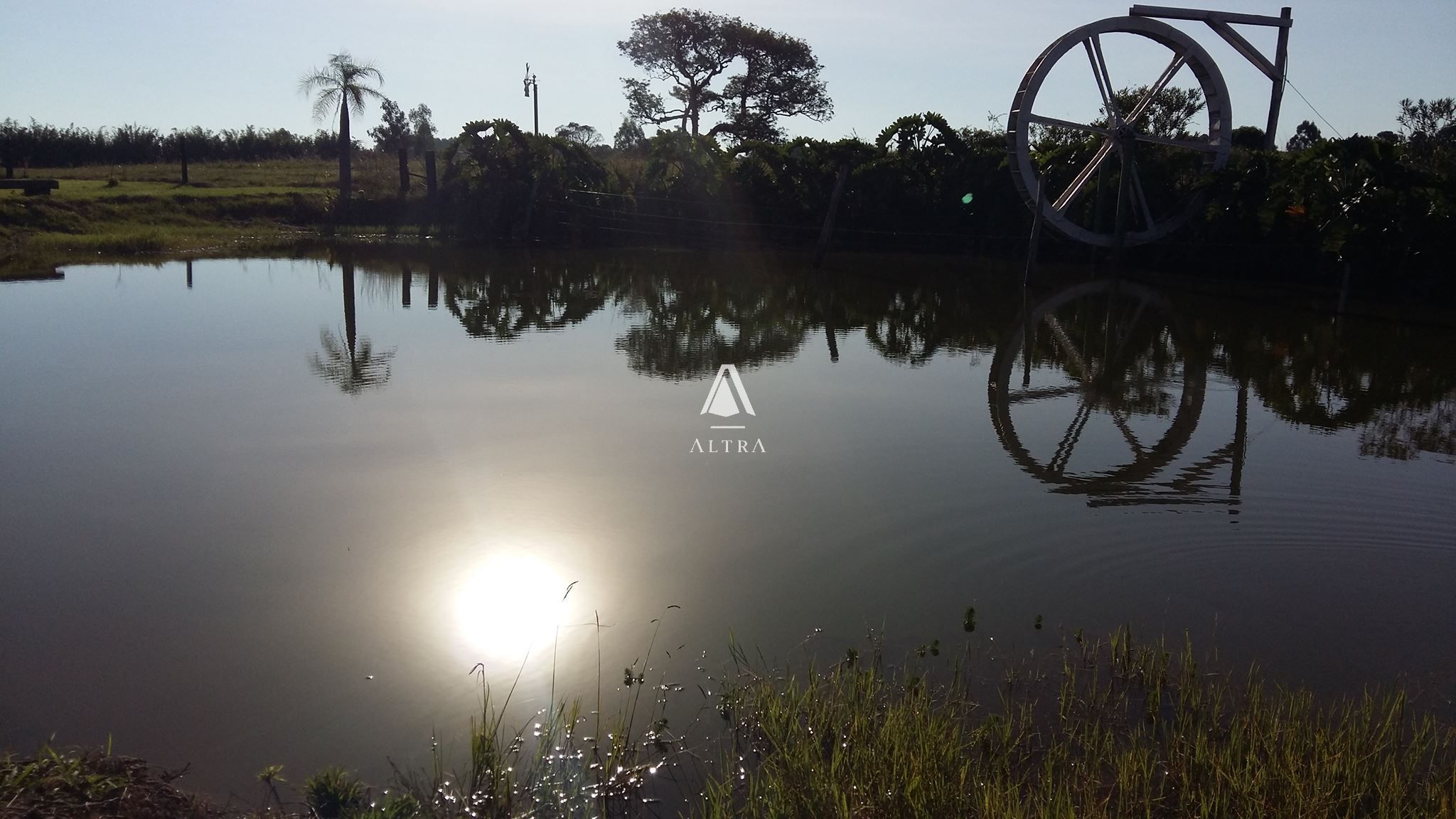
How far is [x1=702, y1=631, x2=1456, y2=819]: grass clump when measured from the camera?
2.85 meters

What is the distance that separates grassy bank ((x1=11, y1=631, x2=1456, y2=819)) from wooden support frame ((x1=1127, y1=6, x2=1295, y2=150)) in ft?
53.3

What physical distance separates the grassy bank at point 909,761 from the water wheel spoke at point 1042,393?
181 inches

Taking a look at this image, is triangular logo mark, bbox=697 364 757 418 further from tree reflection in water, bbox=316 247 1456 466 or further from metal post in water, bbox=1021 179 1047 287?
metal post in water, bbox=1021 179 1047 287

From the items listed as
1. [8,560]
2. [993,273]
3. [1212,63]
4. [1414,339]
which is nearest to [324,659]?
[8,560]

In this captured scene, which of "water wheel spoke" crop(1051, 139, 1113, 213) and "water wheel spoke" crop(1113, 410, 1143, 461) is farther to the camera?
"water wheel spoke" crop(1051, 139, 1113, 213)

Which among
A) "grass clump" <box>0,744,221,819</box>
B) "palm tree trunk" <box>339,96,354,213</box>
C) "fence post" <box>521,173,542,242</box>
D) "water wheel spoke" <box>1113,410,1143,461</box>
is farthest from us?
"palm tree trunk" <box>339,96,354,213</box>

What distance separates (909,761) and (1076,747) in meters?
0.67

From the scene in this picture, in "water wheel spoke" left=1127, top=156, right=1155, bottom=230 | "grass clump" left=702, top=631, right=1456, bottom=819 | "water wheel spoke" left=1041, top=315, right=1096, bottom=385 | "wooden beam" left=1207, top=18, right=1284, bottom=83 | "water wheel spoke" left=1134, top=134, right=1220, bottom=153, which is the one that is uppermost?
"wooden beam" left=1207, top=18, right=1284, bottom=83

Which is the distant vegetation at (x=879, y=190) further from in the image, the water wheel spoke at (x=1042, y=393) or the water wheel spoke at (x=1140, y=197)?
the water wheel spoke at (x=1042, y=393)

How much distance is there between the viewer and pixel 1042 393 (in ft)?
27.5

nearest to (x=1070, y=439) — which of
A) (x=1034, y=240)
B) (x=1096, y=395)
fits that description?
(x=1096, y=395)

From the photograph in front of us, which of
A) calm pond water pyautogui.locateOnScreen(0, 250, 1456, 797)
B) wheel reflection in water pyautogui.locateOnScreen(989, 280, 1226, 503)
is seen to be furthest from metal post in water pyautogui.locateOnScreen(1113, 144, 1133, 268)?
calm pond water pyautogui.locateOnScreen(0, 250, 1456, 797)

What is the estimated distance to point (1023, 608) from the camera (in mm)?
4254

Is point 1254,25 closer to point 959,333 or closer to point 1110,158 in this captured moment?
point 1110,158
